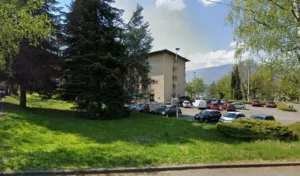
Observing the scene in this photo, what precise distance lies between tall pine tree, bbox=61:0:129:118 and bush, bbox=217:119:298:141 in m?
10.5

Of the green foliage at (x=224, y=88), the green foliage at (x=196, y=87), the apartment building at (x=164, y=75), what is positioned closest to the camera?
the apartment building at (x=164, y=75)

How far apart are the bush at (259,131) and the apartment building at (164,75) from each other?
41.6m

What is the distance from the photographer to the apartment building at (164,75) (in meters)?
56.5

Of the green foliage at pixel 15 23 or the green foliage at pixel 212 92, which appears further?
the green foliage at pixel 212 92

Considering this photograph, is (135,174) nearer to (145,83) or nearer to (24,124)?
(24,124)

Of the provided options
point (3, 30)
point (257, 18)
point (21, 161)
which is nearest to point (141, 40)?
point (257, 18)

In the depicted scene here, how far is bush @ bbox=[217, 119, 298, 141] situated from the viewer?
1108cm

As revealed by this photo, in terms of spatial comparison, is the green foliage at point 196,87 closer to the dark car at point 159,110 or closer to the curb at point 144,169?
the dark car at point 159,110

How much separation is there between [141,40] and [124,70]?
7890 mm

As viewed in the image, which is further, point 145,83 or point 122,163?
point 145,83

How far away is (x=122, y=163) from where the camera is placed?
19.8ft

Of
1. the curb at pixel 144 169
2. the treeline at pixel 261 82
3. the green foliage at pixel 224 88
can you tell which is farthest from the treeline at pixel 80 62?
the green foliage at pixel 224 88

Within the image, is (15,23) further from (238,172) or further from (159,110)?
(159,110)

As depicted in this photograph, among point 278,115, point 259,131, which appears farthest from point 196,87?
point 259,131
